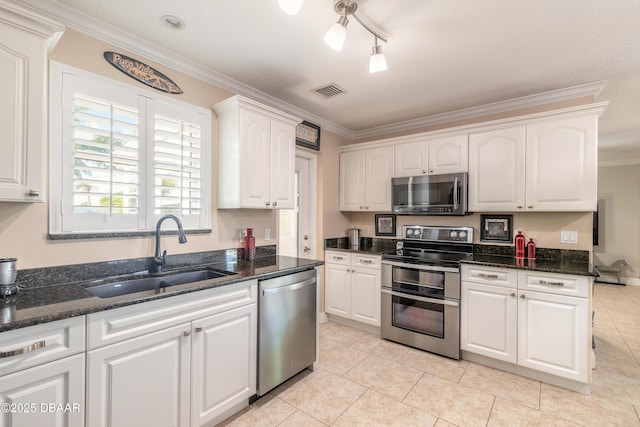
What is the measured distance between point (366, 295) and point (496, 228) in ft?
5.20

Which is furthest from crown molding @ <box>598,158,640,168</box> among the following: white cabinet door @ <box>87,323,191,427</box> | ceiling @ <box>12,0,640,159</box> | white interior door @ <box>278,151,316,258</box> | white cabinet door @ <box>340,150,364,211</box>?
white cabinet door @ <box>87,323,191,427</box>

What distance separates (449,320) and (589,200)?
159 cm

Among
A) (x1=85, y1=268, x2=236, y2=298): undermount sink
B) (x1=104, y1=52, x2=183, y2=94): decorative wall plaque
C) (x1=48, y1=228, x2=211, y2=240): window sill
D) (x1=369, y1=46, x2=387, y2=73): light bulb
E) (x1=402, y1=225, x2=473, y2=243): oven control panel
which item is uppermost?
(x1=104, y1=52, x2=183, y2=94): decorative wall plaque

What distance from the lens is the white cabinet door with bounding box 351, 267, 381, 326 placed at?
3367 millimetres

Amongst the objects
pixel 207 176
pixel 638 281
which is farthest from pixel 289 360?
pixel 638 281

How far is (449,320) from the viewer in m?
2.83

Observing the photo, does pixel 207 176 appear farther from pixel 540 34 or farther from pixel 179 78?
pixel 540 34

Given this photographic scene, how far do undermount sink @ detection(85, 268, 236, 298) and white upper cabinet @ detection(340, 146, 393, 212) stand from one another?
2.15 meters

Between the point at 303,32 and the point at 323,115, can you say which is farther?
the point at 323,115

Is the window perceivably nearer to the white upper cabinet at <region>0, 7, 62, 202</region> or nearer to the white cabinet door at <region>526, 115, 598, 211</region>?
the white upper cabinet at <region>0, 7, 62, 202</region>

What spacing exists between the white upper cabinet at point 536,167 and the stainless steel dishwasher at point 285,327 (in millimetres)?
1999

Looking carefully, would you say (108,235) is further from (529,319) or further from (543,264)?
(543,264)

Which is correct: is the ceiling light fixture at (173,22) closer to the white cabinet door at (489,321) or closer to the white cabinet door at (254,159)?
the white cabinet door at (254,159)

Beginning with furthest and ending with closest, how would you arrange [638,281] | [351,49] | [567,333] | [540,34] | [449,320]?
[638,281]
[449,320]
[567,333]
[351,49]
[540,34]
